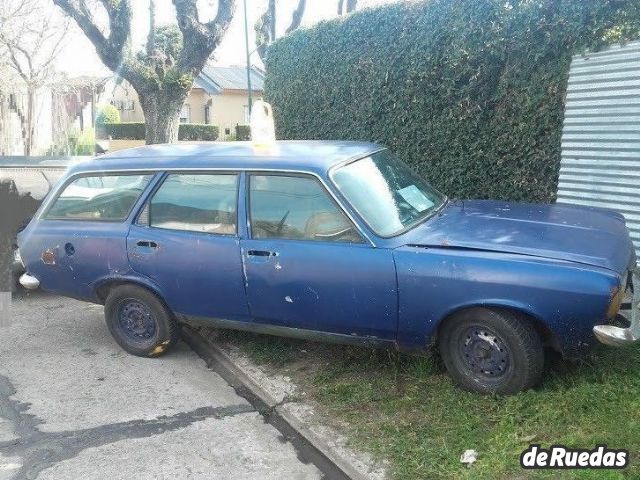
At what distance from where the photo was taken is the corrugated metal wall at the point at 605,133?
226 inches

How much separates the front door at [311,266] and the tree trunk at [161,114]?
8.89m

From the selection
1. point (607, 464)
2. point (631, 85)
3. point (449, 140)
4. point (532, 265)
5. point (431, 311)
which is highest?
point (631, 85)

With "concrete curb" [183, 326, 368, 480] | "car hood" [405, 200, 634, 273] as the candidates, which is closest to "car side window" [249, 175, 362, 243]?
"car hood" [405, 200, 634, 273]

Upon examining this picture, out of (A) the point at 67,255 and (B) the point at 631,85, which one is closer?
(A) the point at 67,255

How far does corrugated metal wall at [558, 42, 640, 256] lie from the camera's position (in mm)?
5750

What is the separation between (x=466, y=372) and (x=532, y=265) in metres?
0.82

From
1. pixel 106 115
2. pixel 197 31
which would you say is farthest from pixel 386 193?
pixel 106 115

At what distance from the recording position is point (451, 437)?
3.28 metres

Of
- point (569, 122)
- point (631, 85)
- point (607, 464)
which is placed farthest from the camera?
point (569, 122)

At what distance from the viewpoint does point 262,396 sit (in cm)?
412

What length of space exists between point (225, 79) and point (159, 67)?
87.6 feet

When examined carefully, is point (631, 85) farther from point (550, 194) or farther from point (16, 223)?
point (16, 223)

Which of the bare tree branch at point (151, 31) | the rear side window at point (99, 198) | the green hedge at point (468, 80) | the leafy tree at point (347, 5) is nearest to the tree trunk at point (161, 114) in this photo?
the bare tree branch at point (151, 31)

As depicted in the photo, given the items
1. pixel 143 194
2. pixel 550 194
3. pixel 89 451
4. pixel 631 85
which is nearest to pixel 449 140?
pixel 550 194
